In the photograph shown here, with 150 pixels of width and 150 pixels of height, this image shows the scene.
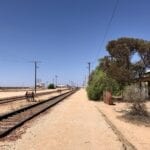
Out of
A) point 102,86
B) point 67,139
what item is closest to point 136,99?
point 67,139

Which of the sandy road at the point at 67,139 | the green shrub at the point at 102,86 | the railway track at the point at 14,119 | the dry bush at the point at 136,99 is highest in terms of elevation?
the green shrub at the point at 102,86

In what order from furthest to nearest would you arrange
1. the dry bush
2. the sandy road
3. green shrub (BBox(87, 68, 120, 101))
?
1. green shrub (BBox(87, 68, 120, 101))
2. the dry bush
3. the sandy road

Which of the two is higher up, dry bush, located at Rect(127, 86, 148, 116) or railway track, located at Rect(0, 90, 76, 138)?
dry bush, located at Rect(127, 86, 148, 116)

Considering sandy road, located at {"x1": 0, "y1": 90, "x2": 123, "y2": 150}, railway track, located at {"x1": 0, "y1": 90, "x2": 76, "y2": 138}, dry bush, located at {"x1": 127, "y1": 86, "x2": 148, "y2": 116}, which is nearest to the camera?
sandy road, located at {"x1": 0, "y1": 90, "x2": 123, "y2": 150}

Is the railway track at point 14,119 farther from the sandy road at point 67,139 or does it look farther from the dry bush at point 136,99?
the dry bush at point 136,99

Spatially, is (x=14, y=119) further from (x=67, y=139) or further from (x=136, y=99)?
(x=136, y=99)

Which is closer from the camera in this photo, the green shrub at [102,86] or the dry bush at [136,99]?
the dry bush at [136,99]

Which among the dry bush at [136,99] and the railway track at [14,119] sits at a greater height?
the dry bush at [136,99]

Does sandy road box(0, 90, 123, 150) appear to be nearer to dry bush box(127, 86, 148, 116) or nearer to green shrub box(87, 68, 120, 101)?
dry bush box(127, 86, 148, 116)

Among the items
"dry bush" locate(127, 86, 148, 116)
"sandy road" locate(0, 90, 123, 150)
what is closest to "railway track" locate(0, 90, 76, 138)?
"sandy road" locate(0, 90, 123, 150)

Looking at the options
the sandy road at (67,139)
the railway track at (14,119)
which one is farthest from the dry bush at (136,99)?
the railway track at (14,119)

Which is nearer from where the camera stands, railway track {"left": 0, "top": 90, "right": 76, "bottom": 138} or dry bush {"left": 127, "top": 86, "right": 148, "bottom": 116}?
railway track {"left": 0, "top": 90, "right": 76, "bottom": 138}

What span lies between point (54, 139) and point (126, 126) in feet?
18.1

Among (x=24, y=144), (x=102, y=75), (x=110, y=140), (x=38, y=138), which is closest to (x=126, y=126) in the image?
(x=110, y=140)
